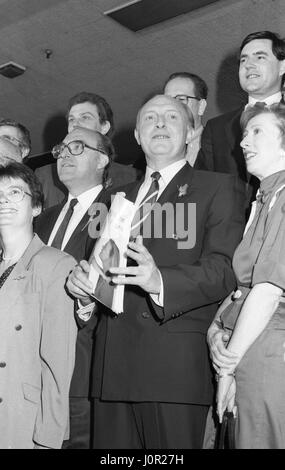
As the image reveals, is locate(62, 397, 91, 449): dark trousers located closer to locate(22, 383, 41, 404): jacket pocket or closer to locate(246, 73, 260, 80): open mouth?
locate(22, 383, 41, 404): jacket pocket

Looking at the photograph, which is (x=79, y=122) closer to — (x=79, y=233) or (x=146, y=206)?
(x=79, y=233)

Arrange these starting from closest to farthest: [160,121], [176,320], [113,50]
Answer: [176,320], [160,121], [113,50]

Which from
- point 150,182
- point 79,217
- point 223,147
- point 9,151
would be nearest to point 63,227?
point 79,217

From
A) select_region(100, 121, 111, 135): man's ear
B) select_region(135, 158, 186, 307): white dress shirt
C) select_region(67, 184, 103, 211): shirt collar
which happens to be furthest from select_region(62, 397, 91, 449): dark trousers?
select_region(100, 121, 111, 135): man's ear

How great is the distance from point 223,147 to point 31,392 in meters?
1.64

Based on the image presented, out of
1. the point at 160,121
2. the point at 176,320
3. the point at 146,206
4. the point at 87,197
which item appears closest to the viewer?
the point at 176,320

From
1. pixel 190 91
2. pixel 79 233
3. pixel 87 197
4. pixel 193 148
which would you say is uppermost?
pixel 190 91

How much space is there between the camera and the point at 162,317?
2377 mm

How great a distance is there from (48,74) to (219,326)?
578 cm

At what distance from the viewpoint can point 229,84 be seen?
753cm

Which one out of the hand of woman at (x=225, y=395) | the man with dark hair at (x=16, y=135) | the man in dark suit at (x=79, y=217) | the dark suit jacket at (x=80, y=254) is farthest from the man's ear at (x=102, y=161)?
the hand of woman at (x=225, y=395)

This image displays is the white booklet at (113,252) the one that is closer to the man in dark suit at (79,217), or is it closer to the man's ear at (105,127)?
the man in dark suit at (79,217)
